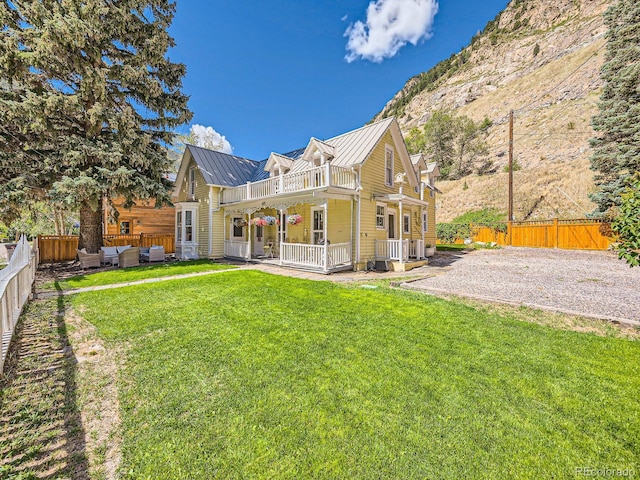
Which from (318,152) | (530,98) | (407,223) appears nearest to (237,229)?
(318,152)

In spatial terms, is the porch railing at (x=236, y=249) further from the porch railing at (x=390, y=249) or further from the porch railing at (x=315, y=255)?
the porch railing at (x=390, y=249)

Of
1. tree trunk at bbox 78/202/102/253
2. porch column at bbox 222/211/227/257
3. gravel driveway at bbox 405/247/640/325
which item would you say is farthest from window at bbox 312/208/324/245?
tree trunk at bbox 78/202/102/253

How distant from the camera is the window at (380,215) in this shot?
1316 centimetres

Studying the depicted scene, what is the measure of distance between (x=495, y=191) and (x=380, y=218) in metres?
25.1

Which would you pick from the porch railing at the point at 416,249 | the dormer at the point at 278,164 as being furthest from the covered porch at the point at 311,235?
the porch railing at the point at 416,249

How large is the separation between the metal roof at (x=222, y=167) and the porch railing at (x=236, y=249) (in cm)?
351

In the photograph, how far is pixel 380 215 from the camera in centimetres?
1328

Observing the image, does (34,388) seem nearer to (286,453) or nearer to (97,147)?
(286,453)

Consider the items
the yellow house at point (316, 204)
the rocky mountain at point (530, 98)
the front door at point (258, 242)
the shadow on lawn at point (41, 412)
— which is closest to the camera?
the shadow on lawn at point (41, 412)

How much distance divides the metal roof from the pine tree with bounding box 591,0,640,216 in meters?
21.0

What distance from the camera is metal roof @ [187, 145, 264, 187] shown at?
52.3 ft

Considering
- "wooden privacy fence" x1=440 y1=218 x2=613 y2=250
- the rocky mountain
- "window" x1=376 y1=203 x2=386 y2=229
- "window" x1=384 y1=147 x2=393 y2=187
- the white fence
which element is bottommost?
the white fence

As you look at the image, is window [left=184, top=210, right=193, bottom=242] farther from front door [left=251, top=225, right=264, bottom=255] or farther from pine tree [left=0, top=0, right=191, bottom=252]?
front door [left=251, top=225, right=264, bottom=255]

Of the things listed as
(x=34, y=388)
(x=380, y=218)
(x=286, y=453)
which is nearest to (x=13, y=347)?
(x=34, y=388)
